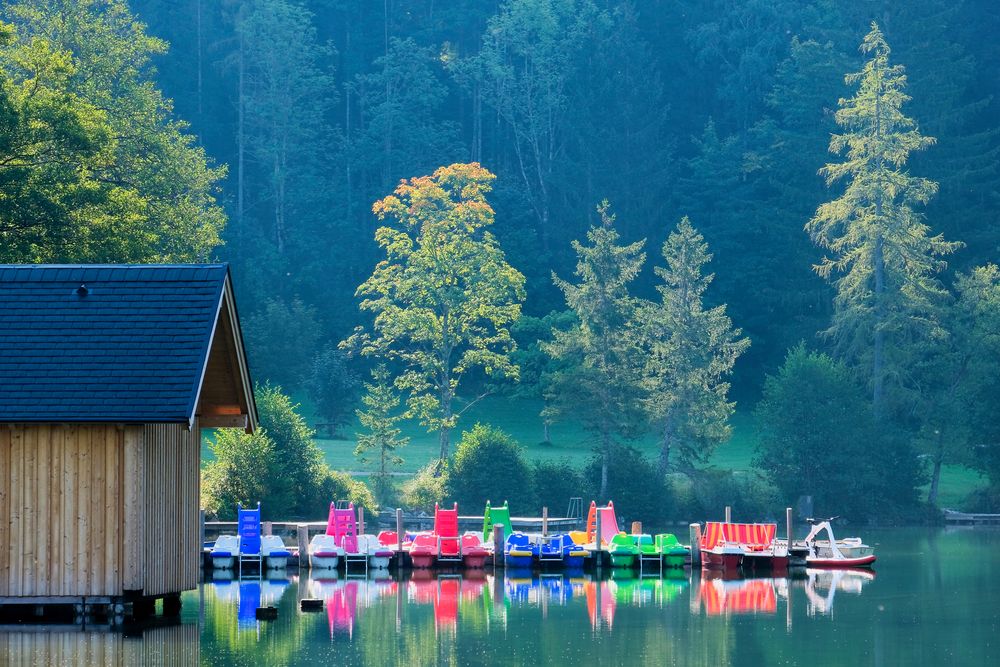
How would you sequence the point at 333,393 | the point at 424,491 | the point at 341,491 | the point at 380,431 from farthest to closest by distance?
the point at 333,393 → the point at 380,431 → the point at 424,491 → the point at 341,491

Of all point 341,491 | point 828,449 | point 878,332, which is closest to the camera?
point 341,491

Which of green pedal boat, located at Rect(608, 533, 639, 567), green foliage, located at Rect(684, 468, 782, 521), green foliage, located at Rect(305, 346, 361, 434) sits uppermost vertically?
green foliage, located at Rect(305, 346, 361, 434)

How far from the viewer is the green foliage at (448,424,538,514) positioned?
58.6 meters

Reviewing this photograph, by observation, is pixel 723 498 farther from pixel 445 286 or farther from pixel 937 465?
pixel 445 286

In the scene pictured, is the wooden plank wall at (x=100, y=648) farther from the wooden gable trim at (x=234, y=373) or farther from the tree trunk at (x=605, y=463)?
the tree trunk at (x=605, y=463)

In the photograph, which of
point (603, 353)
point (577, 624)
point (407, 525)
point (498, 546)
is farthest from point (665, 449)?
point (577, 624)

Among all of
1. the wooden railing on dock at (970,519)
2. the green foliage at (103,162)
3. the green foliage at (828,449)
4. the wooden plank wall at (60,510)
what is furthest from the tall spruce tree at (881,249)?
the wooden plank wall at (60,510)

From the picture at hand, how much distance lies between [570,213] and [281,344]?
1872 centimetres

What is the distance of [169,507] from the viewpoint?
29047 millimetres

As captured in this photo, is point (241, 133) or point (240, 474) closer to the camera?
point (240, 474)

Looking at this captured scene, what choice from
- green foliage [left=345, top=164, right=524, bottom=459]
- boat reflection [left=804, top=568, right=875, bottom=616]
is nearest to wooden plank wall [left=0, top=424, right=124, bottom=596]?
boat reflection [left=804, top=568, right=875, bottom=616]

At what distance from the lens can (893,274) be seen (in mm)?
70938

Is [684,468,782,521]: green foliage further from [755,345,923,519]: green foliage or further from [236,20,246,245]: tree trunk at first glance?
[236,20,246,245]: tree trunk

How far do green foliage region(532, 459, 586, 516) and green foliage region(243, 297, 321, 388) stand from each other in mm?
20908
